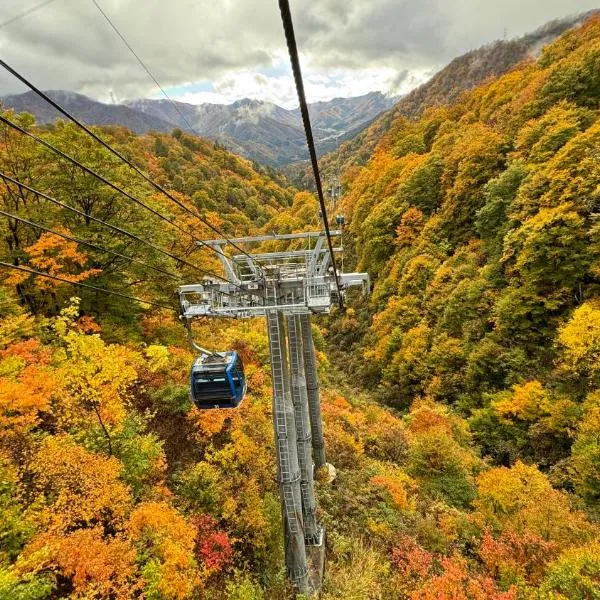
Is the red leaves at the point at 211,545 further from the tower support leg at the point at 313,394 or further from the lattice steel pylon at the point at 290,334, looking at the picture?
the tower support leg at the point at 313,394

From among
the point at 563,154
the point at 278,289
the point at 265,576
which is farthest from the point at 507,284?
the point at 265,576

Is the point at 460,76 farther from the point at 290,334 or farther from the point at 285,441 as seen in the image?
the point at 285,441

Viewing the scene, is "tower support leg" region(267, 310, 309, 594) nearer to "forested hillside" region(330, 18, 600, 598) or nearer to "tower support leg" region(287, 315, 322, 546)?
"tower support leg" region(287, 315, 322, 546)

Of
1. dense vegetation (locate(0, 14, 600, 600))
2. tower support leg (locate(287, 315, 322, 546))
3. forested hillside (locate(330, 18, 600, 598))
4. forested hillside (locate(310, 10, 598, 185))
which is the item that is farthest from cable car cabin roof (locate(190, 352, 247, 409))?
forested hillside (locate(310, 10, 598, 185))

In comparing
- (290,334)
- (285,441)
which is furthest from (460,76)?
(285,441)

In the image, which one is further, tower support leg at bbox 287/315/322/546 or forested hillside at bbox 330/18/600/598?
forested hillside at bbox 330/18/600/598

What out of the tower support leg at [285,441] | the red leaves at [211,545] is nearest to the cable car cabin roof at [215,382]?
the tower support leg at [285,441]
